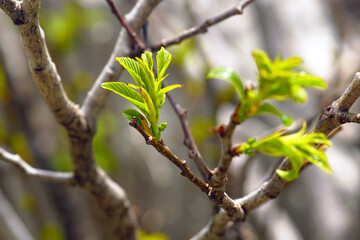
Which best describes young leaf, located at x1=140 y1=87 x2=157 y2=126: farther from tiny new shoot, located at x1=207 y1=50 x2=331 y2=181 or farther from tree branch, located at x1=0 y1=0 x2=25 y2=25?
tree branch, located at x1=0 y1=0 x2=25 y2=25

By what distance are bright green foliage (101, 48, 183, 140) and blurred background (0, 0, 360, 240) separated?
605 mm

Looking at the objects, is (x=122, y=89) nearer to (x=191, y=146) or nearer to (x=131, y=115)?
(x=131, y=115)

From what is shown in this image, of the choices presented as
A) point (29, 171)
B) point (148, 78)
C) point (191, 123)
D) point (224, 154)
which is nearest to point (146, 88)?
point (148, 78)

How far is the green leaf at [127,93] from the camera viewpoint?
479 mm

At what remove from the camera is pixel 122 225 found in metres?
0.97

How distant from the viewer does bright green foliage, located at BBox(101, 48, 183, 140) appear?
1.56ft

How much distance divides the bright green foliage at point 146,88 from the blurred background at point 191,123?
1.99 feet

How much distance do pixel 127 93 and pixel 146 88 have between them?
0.02 metres

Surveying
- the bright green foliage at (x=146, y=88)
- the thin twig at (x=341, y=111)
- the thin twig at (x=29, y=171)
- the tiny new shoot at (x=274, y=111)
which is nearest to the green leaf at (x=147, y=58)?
the bright green foliage at (x=146, y=88)

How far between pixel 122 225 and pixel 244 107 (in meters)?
0.56

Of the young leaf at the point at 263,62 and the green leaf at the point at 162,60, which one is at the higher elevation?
the green leaf at the point at 162,60

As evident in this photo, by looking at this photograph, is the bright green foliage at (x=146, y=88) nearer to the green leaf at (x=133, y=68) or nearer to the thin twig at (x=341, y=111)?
the green leaf at (x=133, y=68)

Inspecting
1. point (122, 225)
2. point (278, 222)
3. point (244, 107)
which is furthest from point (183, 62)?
point (244, 107)

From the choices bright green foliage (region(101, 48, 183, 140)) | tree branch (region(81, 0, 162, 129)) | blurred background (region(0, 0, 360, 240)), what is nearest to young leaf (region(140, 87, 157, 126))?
bright green foliage (region(101, 48, 183, 140))
